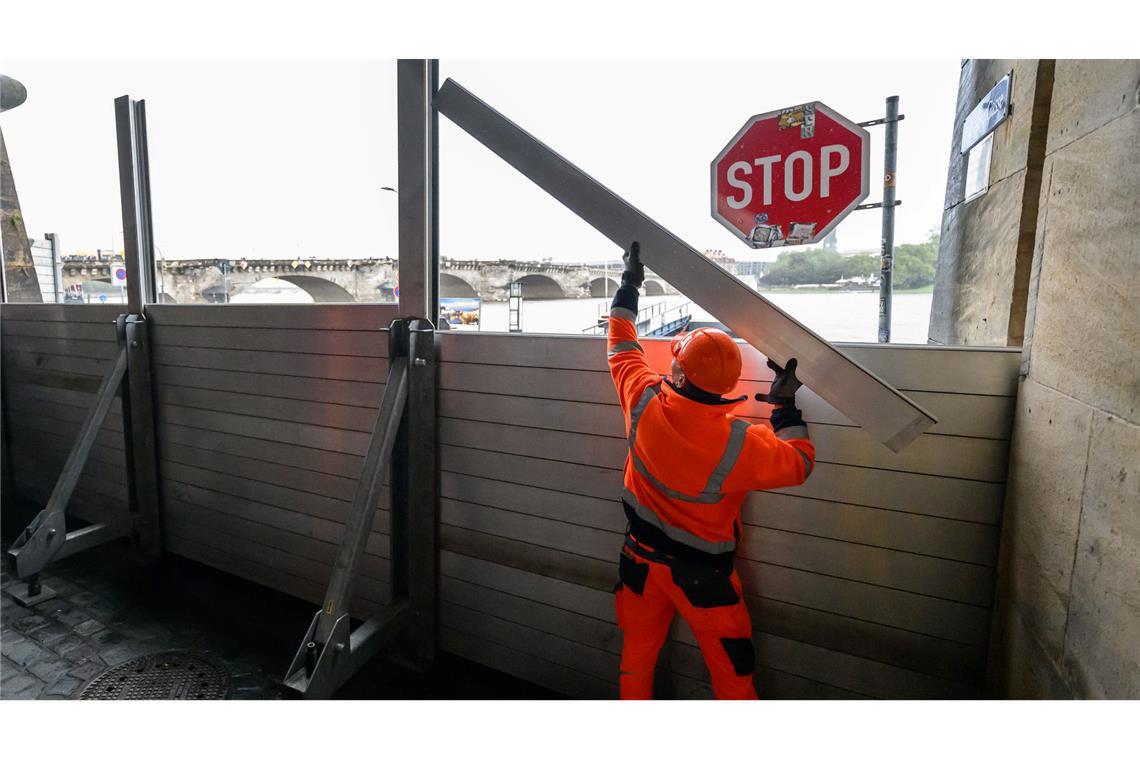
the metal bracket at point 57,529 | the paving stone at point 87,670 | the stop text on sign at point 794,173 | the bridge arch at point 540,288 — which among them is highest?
the stop text on sign at point 794,173

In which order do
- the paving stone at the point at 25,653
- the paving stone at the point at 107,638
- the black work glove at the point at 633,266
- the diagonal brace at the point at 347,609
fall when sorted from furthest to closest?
the paving stone at the point at 107,638
the paving stone at the point at 25,653
the diagonal brace at the point at 347,609
the black work glove at the point at 633,266

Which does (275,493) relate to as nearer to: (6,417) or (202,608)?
(202,608)

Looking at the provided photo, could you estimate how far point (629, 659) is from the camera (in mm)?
2186

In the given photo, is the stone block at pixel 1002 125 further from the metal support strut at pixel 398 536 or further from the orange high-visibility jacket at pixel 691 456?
the metal support strut at pixel 398 536

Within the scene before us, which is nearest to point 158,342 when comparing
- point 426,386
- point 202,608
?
point 202,608

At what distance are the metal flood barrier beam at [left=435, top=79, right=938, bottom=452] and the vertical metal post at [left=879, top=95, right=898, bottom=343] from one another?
1.48 ft

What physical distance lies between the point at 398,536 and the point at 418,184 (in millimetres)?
1954

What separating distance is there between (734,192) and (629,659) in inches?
75.6

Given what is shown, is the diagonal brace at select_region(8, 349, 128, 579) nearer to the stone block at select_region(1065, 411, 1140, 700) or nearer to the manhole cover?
the manhole cover

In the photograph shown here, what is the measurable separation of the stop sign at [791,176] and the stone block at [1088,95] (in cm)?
50

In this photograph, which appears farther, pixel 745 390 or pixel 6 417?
pixel 6 417

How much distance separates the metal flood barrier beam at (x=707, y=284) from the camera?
5.70 ft

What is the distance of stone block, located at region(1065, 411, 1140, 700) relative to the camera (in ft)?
3.73

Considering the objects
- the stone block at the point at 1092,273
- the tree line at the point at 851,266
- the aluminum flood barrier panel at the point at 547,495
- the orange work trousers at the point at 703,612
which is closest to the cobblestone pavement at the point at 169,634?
the aluminum flood barrier panel at the point at 547,495
